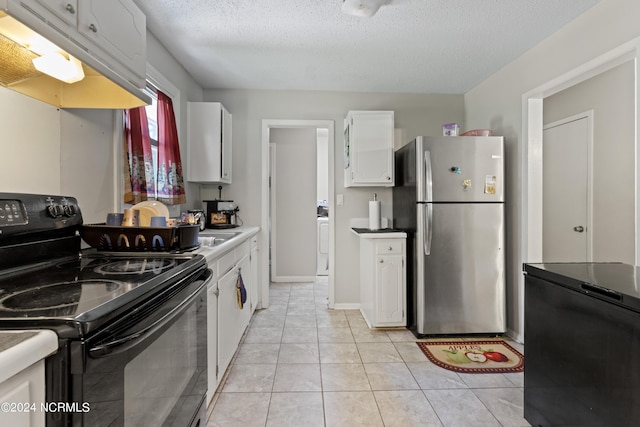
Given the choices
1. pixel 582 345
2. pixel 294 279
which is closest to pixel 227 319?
pixel 582 345

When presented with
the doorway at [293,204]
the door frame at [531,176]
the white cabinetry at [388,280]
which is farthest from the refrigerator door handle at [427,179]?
the doorway at [293,204]

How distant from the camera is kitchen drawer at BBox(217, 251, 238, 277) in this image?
1.79 m

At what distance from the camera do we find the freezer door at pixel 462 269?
104 inches

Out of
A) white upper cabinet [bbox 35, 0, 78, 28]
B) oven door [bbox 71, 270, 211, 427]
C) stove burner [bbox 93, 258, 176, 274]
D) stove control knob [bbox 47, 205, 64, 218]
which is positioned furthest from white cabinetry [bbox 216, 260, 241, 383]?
white upper cabinet [bbox 35, 0, 78, 28]

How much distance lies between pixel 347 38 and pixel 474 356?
2.59m

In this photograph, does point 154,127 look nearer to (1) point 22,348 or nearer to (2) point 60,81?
(2) point 60,81

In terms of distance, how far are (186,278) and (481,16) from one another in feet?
7.73

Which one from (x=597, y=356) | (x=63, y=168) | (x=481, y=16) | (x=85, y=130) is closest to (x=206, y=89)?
(x=85, y=130)

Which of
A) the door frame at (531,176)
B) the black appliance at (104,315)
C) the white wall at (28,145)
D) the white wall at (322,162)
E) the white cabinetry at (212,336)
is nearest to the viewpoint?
the black appliance at (104,315)

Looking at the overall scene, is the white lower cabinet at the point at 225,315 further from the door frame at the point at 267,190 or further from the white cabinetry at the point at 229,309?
the door frame at the point at 267,190

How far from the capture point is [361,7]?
1.81 metres

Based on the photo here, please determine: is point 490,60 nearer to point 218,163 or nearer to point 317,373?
point 218,163

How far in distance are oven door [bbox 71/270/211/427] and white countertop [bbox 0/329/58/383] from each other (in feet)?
0.20

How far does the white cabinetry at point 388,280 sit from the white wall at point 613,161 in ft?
6.01
